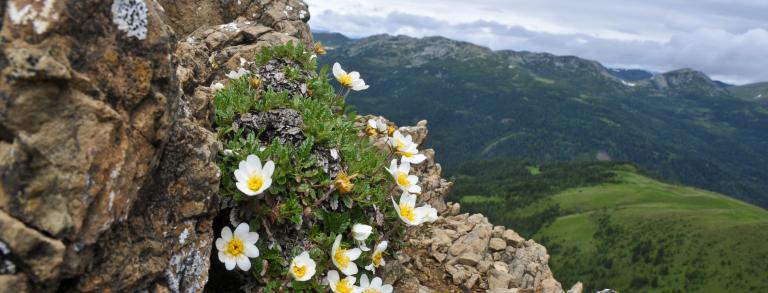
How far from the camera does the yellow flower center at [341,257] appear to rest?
19.7 ft

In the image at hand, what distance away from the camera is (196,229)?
5.30 meters

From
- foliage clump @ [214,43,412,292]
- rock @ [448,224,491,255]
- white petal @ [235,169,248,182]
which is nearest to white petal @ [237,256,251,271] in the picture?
foliage clump @ [214,43,412,292]

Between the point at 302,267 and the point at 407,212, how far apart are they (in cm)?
155

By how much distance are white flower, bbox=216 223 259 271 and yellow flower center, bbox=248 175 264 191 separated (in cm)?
40

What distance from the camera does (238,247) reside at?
17.9 feet

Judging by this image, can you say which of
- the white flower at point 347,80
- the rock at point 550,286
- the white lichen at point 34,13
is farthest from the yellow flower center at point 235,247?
the rock at point 550,286

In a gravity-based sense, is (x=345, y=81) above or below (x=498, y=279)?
above

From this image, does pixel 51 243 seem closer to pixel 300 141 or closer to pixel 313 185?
pixel 313 185

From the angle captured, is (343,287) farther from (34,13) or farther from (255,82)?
(34,13)

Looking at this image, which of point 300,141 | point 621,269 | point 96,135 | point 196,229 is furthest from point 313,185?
point 621,269

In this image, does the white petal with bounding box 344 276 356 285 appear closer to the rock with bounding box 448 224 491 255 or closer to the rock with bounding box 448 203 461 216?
the rock with bounding box 448 224 491 255

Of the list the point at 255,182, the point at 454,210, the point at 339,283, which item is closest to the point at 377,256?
the point at 339,283

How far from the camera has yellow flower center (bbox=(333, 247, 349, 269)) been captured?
6012 millimetres

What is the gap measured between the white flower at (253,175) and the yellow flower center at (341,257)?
1.28 m
